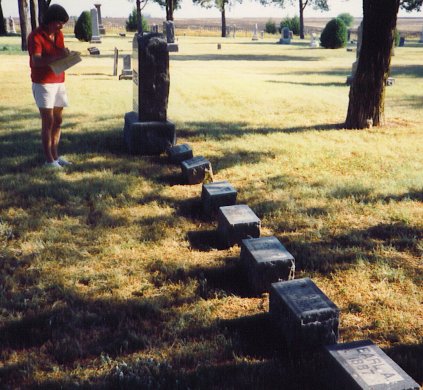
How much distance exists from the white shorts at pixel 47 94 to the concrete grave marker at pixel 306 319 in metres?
4.21

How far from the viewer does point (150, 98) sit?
283 inches

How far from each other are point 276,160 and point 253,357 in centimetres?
447

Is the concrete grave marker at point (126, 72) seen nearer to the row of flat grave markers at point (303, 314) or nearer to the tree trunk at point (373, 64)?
the tree trunk at point (373, 64)

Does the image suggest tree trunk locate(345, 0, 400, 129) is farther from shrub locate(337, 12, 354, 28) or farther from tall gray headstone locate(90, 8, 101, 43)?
shrub locate(337, 12, 354, 28)

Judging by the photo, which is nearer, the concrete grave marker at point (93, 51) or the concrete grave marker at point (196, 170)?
the concrete grave marker at point (196, 170)

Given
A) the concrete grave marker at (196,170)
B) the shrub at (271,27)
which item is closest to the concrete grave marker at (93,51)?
the concrete grave marker at (196,170)

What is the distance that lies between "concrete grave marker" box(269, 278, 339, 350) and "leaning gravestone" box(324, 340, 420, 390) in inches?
9.8

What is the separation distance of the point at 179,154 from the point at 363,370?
4726mm

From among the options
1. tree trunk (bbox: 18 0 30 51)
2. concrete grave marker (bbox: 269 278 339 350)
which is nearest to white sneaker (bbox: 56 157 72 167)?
concrete grave marker (bbox: 269 278 339 350)

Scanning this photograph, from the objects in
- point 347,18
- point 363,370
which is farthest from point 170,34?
point 347,18

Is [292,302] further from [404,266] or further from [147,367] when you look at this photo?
[404,266]

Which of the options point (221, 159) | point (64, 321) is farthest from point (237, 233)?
point (221, 159)

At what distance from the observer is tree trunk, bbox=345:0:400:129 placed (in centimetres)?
823

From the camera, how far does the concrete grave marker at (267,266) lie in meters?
3.49
